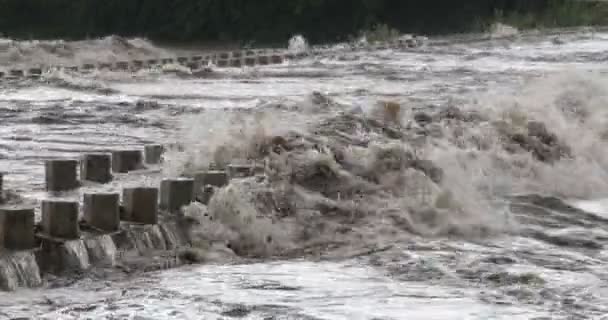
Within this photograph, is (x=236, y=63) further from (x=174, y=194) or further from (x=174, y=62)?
(x=174, y=194)

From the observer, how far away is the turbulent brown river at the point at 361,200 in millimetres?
7988

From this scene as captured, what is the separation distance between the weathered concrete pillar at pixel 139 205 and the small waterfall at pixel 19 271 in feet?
3.84

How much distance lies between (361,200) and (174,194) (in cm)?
211

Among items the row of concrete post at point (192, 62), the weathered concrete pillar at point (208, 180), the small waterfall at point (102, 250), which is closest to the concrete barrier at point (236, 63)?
the row of concrete post at point (192, 62)

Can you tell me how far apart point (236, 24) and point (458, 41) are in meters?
25.7

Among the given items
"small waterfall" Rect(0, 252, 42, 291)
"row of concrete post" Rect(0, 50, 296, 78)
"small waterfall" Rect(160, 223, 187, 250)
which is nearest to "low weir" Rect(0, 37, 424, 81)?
"row of concrete post" Rect(0, 50, 296, 78)

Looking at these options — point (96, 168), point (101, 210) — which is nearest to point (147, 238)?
point (101, 210)

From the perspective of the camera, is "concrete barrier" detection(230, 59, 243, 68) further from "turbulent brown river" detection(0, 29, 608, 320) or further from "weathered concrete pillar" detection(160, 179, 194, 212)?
"weathered concrete pillar" detection(160, 179, 194, 212)

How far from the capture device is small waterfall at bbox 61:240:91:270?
825 cm


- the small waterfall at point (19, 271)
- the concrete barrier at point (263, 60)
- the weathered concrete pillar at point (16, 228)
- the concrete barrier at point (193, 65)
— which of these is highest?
the concrete barrier at point (263, 60)

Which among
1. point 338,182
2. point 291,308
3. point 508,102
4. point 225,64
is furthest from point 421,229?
point 225,64

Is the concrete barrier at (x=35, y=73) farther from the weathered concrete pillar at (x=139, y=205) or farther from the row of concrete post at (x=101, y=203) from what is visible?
the weathered concrete pillar at (x=139, y=205)

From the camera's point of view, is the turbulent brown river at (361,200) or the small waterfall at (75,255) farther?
the small waterfall at (75,255)

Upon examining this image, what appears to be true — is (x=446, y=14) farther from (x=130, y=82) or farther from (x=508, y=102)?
(x=508, y=102)
